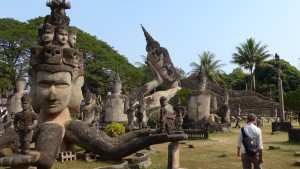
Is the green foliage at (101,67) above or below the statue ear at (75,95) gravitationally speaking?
above

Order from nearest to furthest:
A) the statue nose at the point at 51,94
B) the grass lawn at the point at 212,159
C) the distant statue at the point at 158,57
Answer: the statue nose at the point at 51,94 → the grass lawn at the point at 212,159 → the distant statue at the point at 158,57

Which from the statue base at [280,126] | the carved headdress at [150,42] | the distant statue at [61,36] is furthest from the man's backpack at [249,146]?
the carved headdress at [150,42]

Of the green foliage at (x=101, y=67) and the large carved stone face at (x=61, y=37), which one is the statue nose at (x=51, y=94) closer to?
the large carved stone face at (x=61, y=37)

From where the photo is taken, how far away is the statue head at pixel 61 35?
9516 mm

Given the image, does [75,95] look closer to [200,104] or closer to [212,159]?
[212,159]

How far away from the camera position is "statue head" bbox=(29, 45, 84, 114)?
8703mm

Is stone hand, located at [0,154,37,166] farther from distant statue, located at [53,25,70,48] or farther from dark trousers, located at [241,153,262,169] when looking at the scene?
dark trousers, located at [241,153,262,169]

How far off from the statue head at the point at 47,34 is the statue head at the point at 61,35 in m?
0.13

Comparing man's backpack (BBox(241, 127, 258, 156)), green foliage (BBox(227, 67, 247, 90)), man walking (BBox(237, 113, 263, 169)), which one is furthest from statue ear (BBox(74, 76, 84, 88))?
green foliage (BBox(227, 67, 247, 90))

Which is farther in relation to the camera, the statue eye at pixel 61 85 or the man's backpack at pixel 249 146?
the statue eye at pixel 61 85

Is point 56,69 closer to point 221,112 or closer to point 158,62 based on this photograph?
point 221,112

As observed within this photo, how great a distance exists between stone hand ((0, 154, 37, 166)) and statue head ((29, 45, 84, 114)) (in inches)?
93.0

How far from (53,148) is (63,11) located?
4.19 m

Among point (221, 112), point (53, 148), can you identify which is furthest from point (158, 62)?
point (53, 148)
